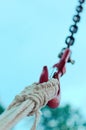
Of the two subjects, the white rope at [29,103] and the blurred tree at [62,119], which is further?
the blurred tree at [62,119]

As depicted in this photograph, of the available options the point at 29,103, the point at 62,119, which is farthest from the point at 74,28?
the point at 29,103

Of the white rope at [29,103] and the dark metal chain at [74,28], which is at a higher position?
the dark metal chain at [74,28]

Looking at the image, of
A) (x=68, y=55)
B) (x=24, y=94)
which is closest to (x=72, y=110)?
(x=68, y=55)

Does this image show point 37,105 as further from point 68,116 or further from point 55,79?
point 68,116

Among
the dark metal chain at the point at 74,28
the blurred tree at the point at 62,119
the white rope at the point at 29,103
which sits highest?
the dark metal chain at the point at 74,28

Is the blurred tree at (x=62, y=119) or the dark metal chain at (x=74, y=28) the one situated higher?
the dark metal chain at (x=74, y=28)

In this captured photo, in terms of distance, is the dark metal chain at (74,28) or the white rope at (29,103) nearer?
the white rope at (29,103)
